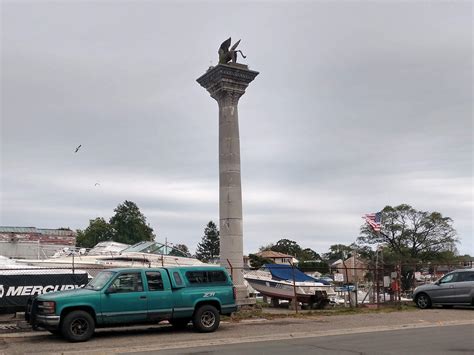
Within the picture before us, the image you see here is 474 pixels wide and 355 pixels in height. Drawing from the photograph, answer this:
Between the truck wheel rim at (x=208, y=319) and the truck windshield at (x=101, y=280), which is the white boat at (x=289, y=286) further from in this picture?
the truck windshield at (x=101, y=280)

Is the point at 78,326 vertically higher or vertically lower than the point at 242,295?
lower

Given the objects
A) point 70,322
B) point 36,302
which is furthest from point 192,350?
point 36,302

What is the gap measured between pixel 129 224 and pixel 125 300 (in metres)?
108

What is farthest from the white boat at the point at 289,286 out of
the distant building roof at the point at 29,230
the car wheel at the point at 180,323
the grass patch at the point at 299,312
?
the distant building roof at the point at 29,230

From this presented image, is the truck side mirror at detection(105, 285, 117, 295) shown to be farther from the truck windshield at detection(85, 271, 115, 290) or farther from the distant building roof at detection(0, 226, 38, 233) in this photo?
the distant building roof at detection(0, 226, 38, 233)

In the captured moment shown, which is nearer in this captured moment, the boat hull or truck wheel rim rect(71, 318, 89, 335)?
truck wheel rim rect(71, 318, 89, 335)

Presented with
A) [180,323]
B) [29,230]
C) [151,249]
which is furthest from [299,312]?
[29,230]

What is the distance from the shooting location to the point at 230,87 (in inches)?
854

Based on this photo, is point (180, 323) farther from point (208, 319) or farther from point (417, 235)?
point (417, 235)

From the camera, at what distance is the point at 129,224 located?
11912cm

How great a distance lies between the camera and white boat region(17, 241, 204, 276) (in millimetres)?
23609

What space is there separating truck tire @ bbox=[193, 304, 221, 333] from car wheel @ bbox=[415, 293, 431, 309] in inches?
452

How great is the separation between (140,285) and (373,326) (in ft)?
23.8

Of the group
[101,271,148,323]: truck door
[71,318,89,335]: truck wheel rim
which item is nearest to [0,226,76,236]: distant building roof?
[101,271,148,323]: truck door
